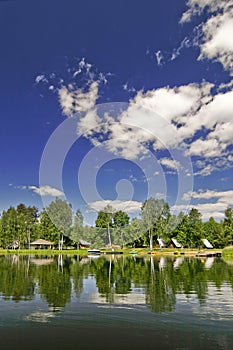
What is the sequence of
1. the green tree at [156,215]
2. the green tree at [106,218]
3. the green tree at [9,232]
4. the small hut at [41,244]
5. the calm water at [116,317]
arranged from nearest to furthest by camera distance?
the calm water at [116,317], the green tree at [156,215], the small hut at [41,244], the green tree at [9,232], the green tree at [106,218]

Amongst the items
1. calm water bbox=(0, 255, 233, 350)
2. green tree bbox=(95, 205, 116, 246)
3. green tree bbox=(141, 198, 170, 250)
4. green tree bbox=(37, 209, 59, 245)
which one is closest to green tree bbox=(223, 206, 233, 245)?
green tree bbox=(141, 198, 170, 250)

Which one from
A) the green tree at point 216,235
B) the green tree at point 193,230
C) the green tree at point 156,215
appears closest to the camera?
the green tree at point 193,230

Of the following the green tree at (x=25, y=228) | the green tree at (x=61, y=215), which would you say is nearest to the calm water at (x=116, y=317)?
the green tree at (x=61, y=215)

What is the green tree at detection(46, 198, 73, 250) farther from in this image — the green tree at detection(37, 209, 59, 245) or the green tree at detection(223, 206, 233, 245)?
the green tree at detection(223, 206, 233, 245)

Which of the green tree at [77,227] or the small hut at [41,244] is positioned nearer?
the green tree at [77,227]

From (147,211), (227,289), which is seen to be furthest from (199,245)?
(227,289)

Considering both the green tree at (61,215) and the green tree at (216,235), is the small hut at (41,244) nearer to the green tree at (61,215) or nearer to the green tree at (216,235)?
the green tree at (61,215)

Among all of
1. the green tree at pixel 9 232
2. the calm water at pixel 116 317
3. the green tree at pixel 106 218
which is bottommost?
the calm water at pixel 116 317

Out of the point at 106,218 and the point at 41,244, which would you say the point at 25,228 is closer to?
the point at 41,244

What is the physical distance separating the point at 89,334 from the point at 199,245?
10547cm

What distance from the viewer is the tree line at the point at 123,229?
110 meters

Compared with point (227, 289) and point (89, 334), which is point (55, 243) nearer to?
point (227, 289)

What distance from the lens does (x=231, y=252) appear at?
8088cm

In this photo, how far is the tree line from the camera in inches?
4348
